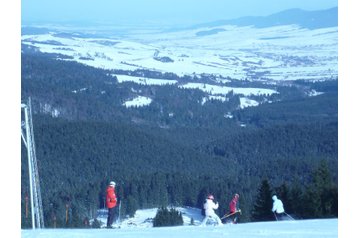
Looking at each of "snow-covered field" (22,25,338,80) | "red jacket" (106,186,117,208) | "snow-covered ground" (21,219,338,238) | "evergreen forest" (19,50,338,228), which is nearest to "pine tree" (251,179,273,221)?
"evergreen forest" (19,50,338,228)

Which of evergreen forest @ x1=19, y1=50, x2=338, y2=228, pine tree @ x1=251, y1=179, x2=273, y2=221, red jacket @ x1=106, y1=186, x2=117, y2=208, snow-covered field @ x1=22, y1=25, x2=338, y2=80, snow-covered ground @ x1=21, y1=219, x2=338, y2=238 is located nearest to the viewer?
snow-covered ground @ x1=21, y1=219, x2=338, y2=238

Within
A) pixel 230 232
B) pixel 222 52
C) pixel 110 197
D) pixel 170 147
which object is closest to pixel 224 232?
pixel 230 232

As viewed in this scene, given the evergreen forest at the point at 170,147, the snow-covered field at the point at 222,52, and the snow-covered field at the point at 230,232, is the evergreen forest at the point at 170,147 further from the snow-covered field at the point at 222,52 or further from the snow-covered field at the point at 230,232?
the snow-covered field at the point at 222,52

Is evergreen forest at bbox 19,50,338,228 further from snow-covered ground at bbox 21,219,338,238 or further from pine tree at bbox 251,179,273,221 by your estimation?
snow-covered ground at bbox 21,219,338,238

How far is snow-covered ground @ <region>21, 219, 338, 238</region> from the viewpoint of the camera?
9172mm

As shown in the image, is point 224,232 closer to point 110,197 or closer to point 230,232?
point 230,232

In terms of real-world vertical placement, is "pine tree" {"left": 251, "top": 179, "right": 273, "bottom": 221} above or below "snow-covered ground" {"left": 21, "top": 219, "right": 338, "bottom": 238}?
below

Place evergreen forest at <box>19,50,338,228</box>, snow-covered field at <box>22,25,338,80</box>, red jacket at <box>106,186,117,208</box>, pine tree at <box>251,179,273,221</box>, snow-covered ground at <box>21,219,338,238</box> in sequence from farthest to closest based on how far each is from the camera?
snow-covered field at <box>22,25,338,80</box>, evergreen forest at <box>19,50,338,228</box>, pine tree at <box>251,179,273,221</box>, red jacket at <box>106,186,117,208</box>, snow-covered ground at <box>21,219,338,238</box>

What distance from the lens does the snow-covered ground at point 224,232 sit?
9.17m

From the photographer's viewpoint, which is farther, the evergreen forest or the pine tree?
the evergreen forest

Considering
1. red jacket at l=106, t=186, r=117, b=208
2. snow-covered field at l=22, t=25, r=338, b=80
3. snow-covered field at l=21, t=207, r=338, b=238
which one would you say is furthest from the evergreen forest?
snow-covered field at l=22, t=25, r=338, b=80

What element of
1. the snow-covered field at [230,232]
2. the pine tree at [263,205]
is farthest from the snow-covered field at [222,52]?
the snow-covered field at [230,232]

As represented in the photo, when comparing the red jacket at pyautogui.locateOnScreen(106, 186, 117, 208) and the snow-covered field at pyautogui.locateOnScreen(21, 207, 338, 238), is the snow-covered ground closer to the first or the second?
the snow-covered field at pyautogui.locateOnScreen(21, 207, 338, 238)
